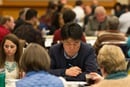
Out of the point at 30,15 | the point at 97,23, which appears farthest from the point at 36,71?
the point at 97,23

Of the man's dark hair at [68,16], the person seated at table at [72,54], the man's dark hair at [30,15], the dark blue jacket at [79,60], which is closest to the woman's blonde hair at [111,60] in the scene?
the person seated at table at [72,54]

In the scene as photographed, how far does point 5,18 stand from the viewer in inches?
300

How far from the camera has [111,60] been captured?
345cm

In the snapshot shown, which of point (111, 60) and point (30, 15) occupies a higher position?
point (30, 15)

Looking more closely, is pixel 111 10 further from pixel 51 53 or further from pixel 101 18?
pixel 51 53

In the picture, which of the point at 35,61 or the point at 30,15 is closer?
the point at 35,61

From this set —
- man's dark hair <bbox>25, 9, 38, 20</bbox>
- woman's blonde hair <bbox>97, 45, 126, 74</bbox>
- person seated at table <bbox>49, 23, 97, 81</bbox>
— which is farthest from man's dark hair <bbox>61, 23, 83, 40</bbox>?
man's dark hair <bbox>25, 9, 38, 20</bbox>

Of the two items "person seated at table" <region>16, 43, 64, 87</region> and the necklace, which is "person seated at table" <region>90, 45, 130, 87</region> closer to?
"person seated at table" <region>16, 43, 64, 87</region>

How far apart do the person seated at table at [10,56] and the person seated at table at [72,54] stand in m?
0.40

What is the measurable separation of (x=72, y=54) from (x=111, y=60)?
1572 mm

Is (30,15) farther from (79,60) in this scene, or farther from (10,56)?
(79,60)

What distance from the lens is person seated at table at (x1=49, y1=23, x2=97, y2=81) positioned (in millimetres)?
4875

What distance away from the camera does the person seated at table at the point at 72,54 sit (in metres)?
4.88

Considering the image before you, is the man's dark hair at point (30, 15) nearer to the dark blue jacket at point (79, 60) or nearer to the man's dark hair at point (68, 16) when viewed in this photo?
the man's dark hair at point (68, 16)
